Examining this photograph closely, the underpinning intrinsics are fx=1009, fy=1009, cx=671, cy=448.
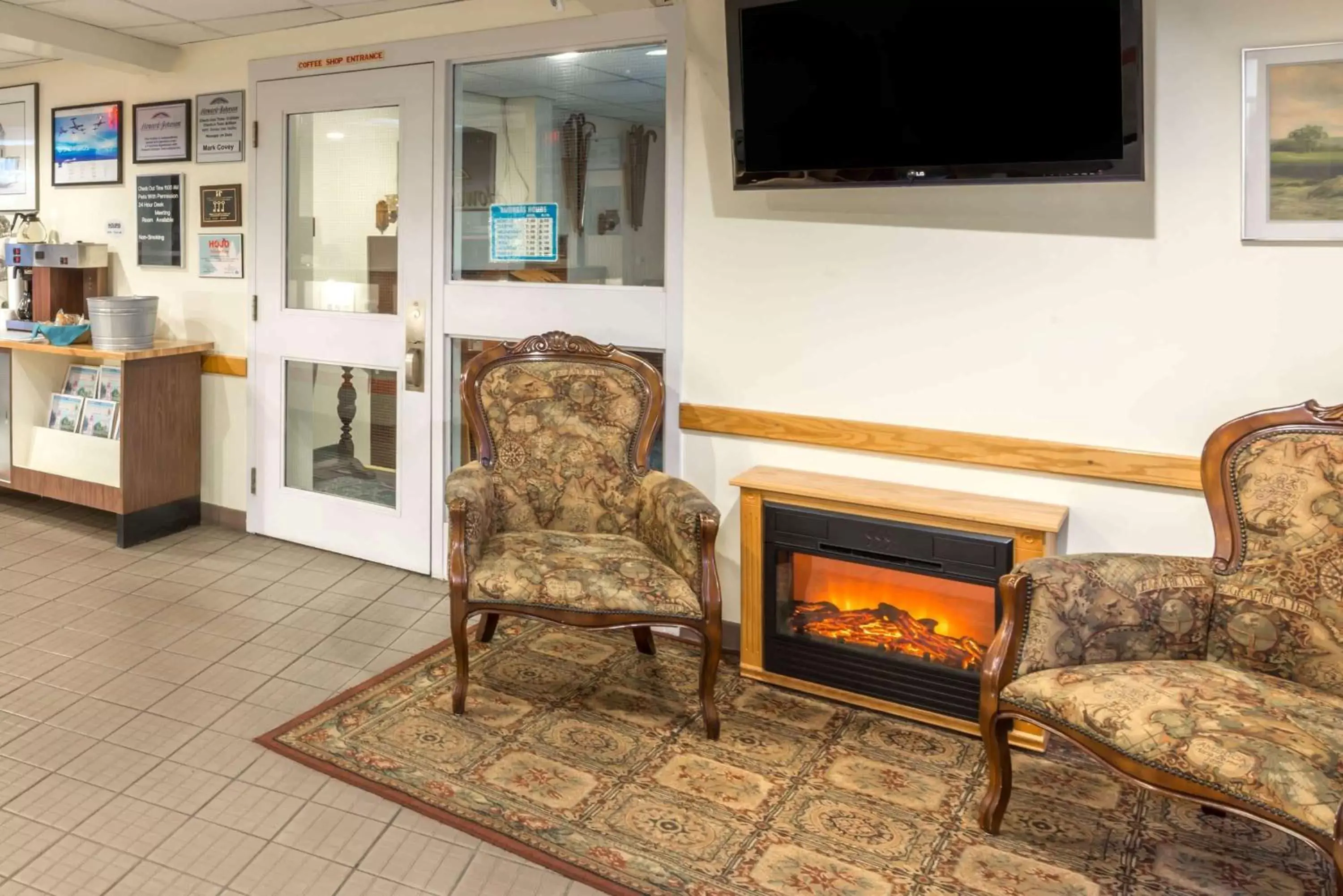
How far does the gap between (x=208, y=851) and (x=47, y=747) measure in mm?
801

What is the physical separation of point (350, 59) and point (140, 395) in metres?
1.80

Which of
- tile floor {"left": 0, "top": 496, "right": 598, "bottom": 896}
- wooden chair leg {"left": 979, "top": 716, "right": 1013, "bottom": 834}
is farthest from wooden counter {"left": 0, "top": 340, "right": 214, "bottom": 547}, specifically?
wooden chair leg {"left": 979, "top": 716, "right": 1013, "bottom": 834}

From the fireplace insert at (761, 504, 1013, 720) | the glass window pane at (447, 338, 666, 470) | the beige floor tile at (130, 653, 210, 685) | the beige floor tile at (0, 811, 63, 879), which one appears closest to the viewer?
the beige floor tile at (0, 811, 63, 879)

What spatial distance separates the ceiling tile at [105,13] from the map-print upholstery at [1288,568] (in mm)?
4373

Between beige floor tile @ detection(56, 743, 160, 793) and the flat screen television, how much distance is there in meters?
2.40

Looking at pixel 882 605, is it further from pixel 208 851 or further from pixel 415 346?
pixel 415 346

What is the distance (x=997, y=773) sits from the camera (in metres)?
2.37

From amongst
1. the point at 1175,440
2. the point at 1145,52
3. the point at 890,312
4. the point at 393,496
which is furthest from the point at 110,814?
the point at 1145,52

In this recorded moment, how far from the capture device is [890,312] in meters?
3.17

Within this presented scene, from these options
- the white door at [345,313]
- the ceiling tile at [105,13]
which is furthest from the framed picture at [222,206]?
the ceiling tile at [105,13]

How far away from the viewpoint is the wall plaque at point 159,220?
487 cm

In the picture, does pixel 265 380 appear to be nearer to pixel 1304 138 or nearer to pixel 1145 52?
pixel 1145 52

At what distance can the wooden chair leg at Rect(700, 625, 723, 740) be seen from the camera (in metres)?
2.85

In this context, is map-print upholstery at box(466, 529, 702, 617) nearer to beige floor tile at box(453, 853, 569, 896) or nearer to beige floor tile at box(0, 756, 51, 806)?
beige floor tile at box(453, 853, 569, 896)
